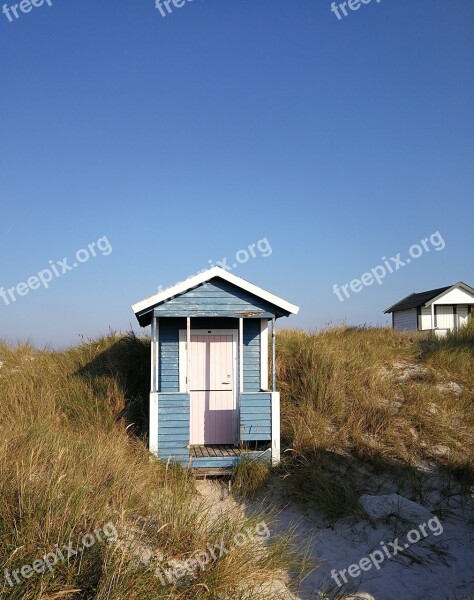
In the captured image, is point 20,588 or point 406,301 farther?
point 406,301

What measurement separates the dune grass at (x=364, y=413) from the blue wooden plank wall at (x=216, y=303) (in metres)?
2.66

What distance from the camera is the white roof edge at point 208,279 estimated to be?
32.9ft

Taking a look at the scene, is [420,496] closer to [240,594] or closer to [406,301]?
[240,594]

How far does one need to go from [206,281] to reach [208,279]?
4.3 inches

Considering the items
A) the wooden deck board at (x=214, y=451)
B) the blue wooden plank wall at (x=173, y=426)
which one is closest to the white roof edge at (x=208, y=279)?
the blue wooden plank wall at (x=173, y=426)

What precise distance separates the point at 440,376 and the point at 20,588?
38.5 ft

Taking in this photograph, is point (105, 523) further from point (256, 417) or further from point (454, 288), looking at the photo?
point (454, 288)

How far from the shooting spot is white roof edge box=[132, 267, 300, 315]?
10.0m

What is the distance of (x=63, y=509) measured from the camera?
5184 mm

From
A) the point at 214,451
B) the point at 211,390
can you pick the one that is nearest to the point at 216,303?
the point at 211,390

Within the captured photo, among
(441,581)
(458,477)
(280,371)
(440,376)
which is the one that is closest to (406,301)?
(440,376)

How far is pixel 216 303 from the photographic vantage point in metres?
10.4

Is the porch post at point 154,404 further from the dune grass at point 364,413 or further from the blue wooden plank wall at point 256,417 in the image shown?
the dune grass at point 364,413

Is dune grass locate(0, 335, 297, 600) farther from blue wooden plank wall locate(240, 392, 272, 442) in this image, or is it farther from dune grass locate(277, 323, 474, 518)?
dune grass locate(277, 323, 474, 518)
